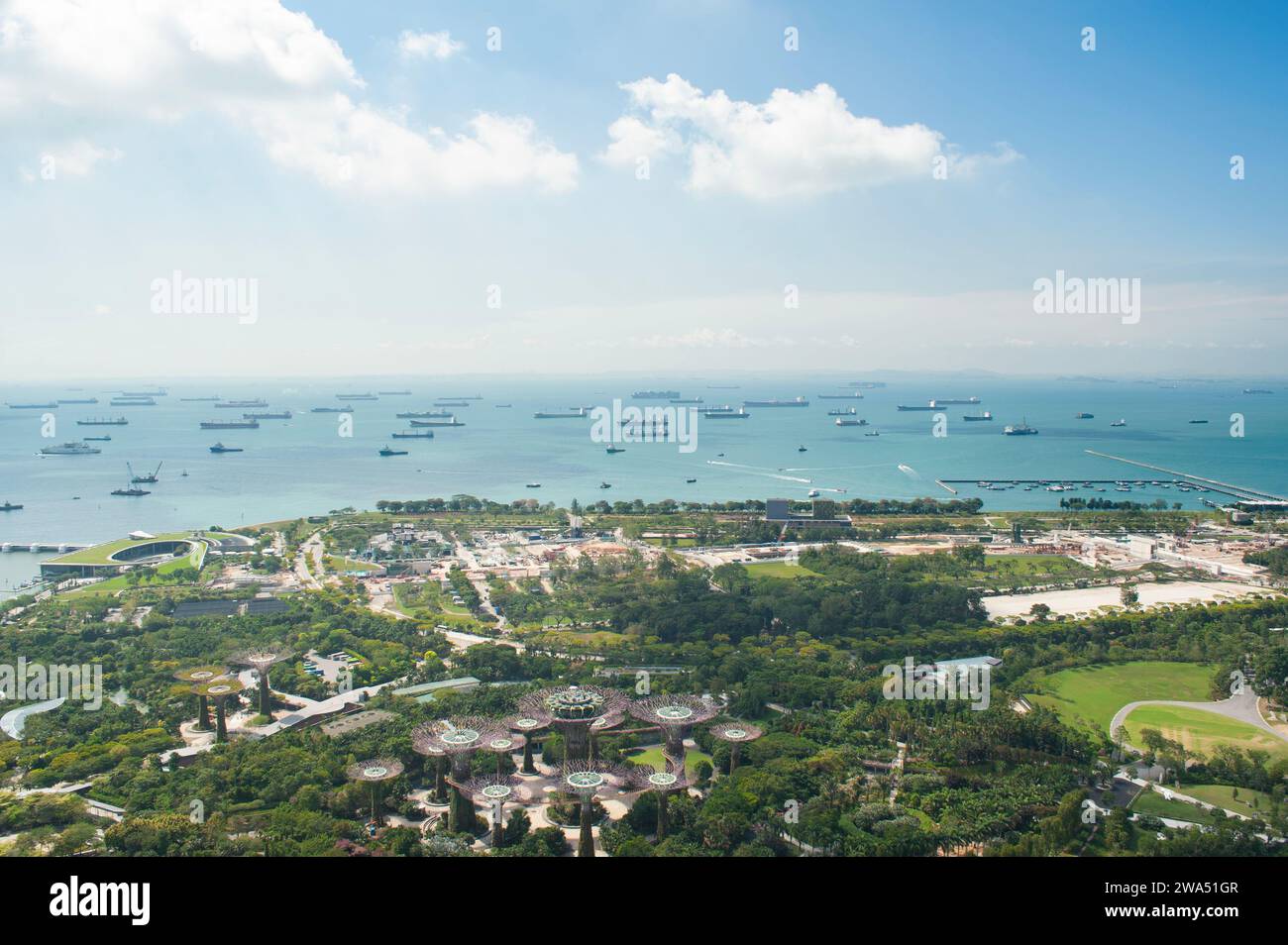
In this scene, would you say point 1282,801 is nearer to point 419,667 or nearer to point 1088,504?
point 419,667

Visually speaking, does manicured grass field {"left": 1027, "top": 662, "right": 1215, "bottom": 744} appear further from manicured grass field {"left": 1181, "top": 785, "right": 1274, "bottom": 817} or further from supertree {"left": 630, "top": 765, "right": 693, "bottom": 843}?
supertree {"left": 630, "top": 765, "right": 693, "bottom": 843}

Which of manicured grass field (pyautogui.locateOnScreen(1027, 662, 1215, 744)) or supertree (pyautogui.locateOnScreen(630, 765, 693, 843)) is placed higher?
supertree (pyautogui.locateOnScreen(630, 765, 693, 843))

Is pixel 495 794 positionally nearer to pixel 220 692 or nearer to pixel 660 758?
pixel 660 758

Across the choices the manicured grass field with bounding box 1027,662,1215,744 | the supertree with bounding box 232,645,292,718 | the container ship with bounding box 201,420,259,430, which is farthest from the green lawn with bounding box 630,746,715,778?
the container ship with bounding box 201,420,259,430

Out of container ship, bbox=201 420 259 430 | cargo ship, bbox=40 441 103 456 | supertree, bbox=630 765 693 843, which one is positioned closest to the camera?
supertree, bbox=630 765 693 843
